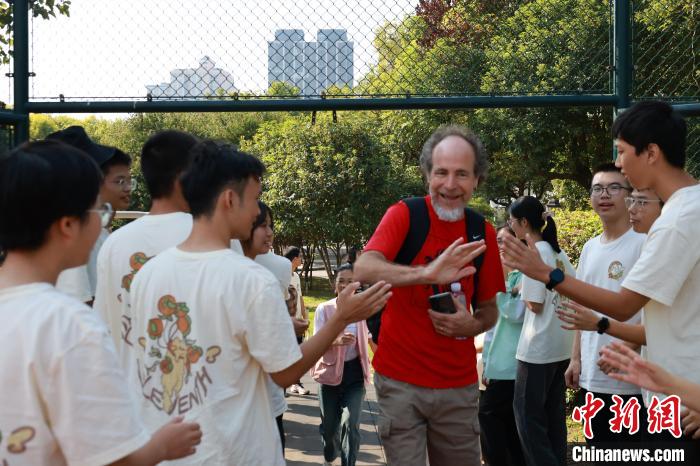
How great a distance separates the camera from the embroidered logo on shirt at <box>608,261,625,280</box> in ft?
16.0

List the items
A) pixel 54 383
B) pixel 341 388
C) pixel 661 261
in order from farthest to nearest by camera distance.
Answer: pixel 341 388 → pixel 661 261 → pixel 54 383

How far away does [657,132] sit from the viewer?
3436 millimetres

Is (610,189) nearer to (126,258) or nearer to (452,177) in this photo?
(452,177)

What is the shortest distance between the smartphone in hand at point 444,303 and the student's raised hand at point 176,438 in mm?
1713

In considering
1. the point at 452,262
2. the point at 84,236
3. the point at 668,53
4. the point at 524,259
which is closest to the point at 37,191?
the point at 84,236

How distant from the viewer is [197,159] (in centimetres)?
292

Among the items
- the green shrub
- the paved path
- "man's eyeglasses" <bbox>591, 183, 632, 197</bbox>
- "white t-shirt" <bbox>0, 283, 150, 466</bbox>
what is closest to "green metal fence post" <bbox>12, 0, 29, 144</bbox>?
"white t-shirt" <bbox>0, 283, 150, 466</bbox>

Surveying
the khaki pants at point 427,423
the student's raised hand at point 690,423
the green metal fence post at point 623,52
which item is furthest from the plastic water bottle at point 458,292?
the green metal fence post at point 623,52

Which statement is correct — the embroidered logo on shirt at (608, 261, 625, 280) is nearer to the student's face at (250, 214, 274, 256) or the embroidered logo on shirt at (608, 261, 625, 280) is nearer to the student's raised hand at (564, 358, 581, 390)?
the student's raised hand at (564, 358, 581, 390)

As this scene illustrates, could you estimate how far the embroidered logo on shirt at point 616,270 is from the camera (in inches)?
192

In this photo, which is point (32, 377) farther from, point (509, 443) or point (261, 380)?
point (509, 443)

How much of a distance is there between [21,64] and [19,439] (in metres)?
3.65

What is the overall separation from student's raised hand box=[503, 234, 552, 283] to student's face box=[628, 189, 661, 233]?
4.13ft

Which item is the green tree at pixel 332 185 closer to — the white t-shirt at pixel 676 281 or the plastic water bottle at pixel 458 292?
the plastic water bottle at pixel 458 292
